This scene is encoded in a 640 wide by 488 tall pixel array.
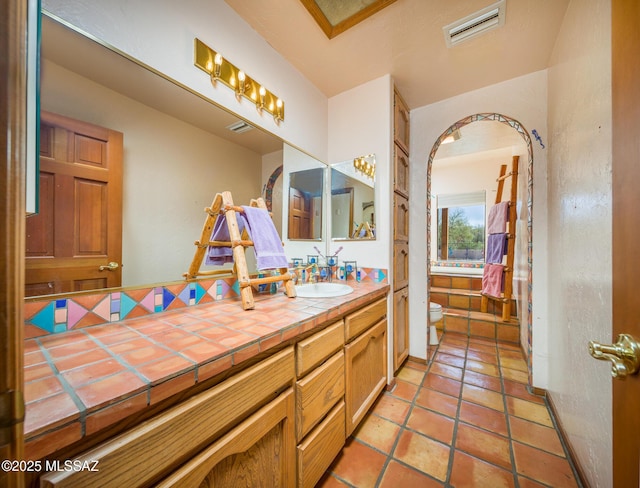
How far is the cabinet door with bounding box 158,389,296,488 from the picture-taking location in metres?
0.58

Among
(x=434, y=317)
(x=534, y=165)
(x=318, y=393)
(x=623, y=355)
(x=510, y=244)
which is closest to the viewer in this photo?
(x=623, y=355)

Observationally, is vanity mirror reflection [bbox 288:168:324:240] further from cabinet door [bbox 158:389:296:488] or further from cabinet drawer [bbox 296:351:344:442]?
cabinet door [bbox 158:389:296:488]

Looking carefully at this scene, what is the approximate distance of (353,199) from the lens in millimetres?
2000

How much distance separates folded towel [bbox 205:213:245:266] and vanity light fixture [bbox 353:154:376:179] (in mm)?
1117

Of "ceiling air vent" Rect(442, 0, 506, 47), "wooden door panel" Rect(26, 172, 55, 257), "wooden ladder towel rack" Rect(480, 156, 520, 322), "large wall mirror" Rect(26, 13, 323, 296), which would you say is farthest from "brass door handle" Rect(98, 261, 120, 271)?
"wooden ladder towel rack" Rect(480, 156, 520, 322)

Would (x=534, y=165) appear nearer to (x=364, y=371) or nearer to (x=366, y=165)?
(x=366, y=165)

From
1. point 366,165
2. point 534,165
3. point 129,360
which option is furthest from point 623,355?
point 534,165

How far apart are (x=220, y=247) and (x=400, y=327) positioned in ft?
5.23

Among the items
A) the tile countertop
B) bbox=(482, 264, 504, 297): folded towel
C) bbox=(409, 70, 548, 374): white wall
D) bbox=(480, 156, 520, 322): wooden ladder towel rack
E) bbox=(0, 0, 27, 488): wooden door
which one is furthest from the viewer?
bbox=(482, 264, 504, 297): folded towel

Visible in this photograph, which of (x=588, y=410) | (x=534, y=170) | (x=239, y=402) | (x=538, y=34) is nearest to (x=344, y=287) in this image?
(x=239, y=402)

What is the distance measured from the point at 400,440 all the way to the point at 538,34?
2542mm

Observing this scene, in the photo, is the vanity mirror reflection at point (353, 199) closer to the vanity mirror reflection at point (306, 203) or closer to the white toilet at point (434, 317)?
the vanity mirror reflection at point (306, 203)

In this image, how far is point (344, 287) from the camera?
164cm

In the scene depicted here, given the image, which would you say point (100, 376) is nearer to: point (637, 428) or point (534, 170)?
point (637, 428)
